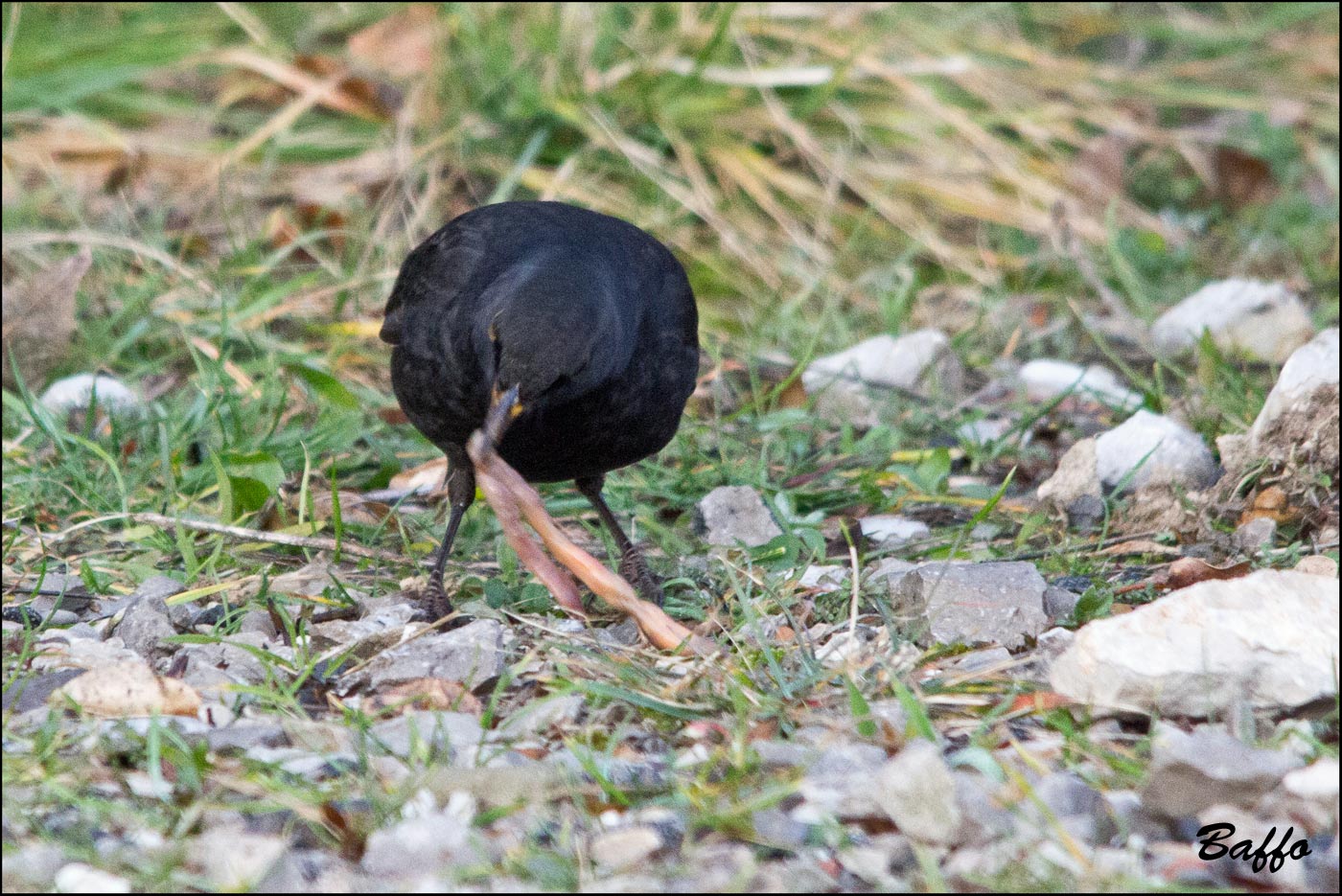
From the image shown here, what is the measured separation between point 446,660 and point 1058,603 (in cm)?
133

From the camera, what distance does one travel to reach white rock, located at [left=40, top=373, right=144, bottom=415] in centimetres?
497

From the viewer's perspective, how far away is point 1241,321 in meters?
5.55

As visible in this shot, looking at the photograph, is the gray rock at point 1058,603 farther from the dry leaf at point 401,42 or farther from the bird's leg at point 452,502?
the dry leaf at point 401,42

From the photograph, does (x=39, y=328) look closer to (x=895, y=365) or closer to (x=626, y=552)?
(x=626, y=552)

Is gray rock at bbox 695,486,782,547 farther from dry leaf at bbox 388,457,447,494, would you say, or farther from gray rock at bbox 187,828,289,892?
gray rock at bbox 187,828,289,892

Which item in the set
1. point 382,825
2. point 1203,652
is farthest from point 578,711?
point 1203,652

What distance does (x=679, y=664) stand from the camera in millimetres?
3123

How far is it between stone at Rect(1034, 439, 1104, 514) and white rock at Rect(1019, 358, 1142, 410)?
1.02m

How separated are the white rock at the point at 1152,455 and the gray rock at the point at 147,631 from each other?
2376 millimetres

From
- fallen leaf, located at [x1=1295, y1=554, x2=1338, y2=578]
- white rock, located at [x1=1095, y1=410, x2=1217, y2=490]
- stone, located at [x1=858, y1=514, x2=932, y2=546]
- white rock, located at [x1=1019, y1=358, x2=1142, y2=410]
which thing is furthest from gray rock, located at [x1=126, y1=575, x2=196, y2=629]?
white rock, located at [x1=1019, y1=358, x2=1142, y2=410]

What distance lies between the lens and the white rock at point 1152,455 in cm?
426

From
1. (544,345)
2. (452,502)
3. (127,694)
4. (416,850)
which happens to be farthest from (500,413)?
(416,850)

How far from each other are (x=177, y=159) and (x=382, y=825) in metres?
5.19

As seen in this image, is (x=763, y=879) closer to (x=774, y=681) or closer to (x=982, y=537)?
(x=774, y=681)
